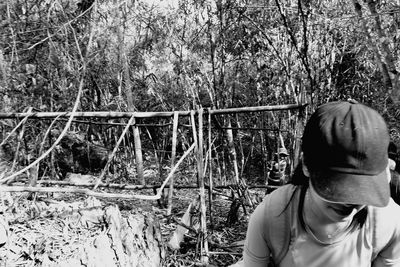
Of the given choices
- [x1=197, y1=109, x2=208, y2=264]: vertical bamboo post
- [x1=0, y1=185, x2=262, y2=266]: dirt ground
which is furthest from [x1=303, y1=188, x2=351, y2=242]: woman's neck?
[x1=197, y1=109, x2=208, y2=264]: vertical bamboo post

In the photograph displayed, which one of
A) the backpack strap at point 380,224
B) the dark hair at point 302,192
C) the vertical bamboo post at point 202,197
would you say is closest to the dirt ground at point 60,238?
the vertical bamboo post at point 202,197

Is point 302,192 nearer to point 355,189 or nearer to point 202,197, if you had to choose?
point 355,189

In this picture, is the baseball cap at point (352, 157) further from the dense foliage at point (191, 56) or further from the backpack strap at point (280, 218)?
the dense foliage at point (191, 56)

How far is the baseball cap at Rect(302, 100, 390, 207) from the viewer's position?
0.78 metres

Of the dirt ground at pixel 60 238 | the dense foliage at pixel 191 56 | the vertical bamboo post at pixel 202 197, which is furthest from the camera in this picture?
the dense foliage at pixel 191 56

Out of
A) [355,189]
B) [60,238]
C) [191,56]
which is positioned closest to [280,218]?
[355,189]

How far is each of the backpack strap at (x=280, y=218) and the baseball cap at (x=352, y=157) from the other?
0.13 metres

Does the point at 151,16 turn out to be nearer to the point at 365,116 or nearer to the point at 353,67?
the point at 353,67

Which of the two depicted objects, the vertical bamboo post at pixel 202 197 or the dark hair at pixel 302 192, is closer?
the dark hair at pixel 302 192

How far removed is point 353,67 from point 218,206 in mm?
4486

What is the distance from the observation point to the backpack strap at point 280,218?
3.02 feet

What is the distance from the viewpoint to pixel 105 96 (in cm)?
842

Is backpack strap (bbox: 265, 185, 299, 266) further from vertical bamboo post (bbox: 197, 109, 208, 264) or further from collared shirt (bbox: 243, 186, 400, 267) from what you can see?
vertical bamboo post (bbox: 197, 109, 208, 264)

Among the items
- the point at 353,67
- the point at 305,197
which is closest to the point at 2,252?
the point at 305,197
